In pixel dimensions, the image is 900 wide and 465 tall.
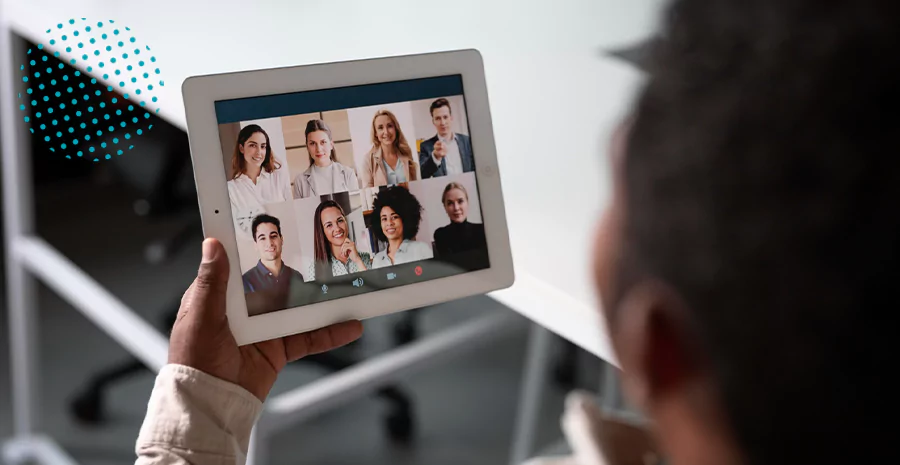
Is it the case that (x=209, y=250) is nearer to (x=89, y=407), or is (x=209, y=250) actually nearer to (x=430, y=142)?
(x=430, y=142)

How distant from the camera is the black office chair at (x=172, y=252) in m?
1.57

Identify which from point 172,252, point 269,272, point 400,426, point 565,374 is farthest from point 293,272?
point 565,374

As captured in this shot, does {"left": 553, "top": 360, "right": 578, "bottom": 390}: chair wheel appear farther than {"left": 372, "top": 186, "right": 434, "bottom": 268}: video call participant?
Yes

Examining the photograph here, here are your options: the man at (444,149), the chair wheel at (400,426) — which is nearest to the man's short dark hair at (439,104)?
the man at (444,149)

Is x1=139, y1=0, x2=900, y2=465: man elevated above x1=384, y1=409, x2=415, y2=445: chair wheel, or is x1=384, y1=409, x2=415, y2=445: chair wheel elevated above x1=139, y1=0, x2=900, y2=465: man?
x1=139, y1=0, x2=900, y2=465: man

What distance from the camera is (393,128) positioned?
69 cm

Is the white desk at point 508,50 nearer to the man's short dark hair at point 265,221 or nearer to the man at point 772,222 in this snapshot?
the man's short dark hair at point 265,221

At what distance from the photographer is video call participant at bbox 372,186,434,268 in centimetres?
69

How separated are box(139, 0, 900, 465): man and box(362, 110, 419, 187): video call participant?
1.25ft

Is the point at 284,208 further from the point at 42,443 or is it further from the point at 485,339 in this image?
the point at 42,443

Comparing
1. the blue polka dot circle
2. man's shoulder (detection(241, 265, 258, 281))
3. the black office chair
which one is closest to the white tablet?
man's shoulder (detection(241, 265, 258, 281))

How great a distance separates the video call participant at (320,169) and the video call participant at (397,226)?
0.03m

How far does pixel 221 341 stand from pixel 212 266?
7 centimetres

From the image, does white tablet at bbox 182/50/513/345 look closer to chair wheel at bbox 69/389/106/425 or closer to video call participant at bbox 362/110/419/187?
video call participant at bbox 362/110/419/187
